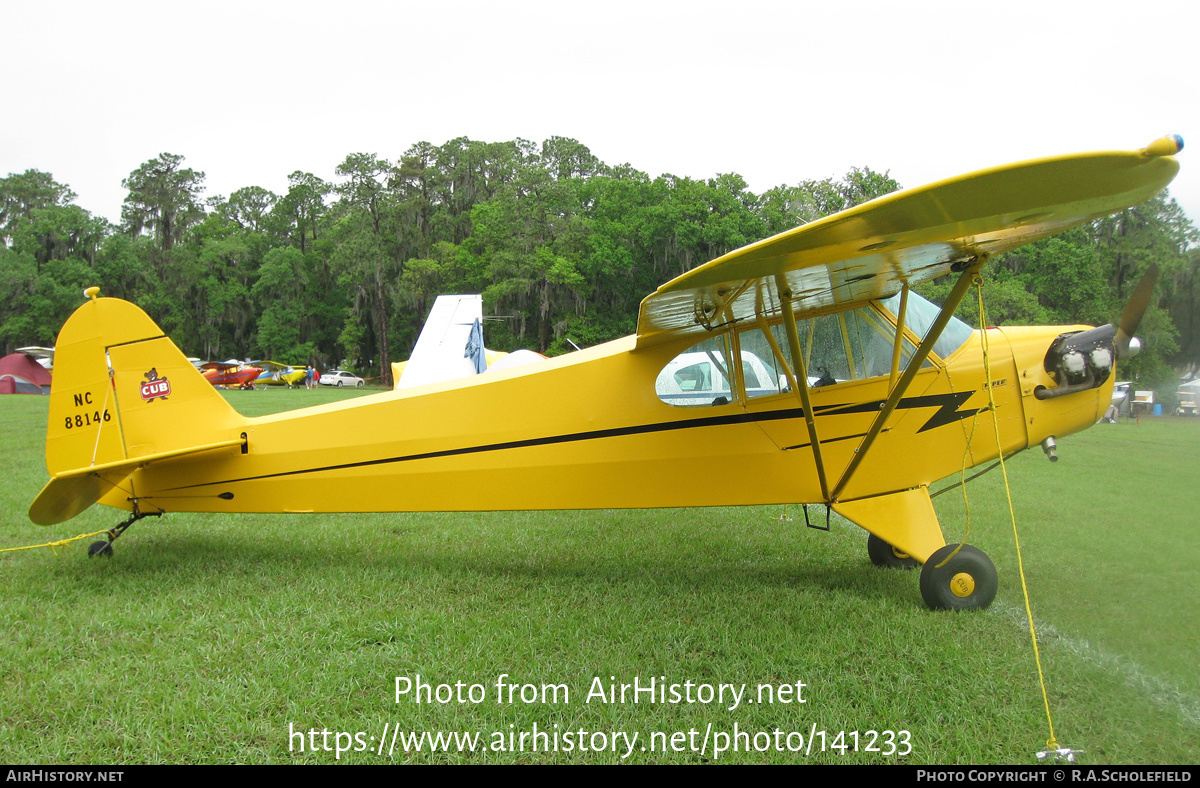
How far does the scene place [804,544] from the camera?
5871mm

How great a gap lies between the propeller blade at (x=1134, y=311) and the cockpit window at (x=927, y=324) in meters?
0.83

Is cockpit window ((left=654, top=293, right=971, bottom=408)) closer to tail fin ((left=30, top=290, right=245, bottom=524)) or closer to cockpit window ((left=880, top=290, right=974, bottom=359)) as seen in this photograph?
cockpit window ((left=880, top=290, right=974, bottom=359))

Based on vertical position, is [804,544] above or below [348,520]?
below

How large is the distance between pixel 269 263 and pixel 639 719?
63312 mm

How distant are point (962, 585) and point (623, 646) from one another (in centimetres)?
219

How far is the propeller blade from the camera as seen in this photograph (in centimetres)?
338

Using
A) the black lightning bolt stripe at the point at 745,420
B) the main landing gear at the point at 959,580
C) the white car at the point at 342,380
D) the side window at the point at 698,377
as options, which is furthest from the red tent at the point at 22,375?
the main landing gear at the point at 959,580

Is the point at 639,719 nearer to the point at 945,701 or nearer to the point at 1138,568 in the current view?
the point at 945,701

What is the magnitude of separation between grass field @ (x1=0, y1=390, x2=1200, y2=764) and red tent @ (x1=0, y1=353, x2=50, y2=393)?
35665 millimetres

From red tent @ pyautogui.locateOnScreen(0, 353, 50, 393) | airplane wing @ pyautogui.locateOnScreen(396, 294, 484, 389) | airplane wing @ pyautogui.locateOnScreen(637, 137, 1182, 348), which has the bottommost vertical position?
airplane wing @ pyautogui.locateOnScreen(637, 137, 1182, 348)

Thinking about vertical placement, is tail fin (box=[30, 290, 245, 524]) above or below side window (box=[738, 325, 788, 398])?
above

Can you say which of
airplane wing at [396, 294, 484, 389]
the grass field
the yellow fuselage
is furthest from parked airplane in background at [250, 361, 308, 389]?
the yellow fuselage

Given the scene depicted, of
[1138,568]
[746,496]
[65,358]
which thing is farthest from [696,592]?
[65,358]

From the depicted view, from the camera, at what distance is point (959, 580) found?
3936mm
